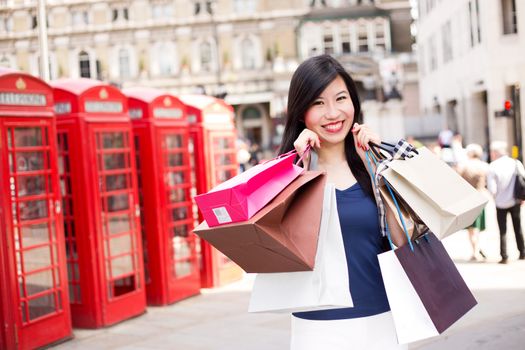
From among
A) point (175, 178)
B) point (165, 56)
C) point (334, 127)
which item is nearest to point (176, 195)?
point (175, 178)

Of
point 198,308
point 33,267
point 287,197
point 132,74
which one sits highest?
point 132,74

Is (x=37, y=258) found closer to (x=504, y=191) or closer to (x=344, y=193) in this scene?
(x=344, y=193)

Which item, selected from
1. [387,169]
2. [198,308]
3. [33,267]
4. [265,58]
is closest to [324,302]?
[387,169]

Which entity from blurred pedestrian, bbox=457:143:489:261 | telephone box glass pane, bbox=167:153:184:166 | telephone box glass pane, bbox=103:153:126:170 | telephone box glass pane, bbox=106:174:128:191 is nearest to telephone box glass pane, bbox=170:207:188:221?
telephone box glass pane, bbox=167:153:184:166

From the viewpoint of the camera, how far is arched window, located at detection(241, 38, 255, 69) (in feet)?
159

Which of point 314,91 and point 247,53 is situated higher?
point 247,53

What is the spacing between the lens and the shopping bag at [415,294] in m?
2.75

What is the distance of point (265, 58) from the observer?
158 feet

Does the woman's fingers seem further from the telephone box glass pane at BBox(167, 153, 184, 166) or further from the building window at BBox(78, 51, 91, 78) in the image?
the building window at BBox(78, 51, 91, 78)

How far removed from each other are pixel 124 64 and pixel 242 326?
1701 inches

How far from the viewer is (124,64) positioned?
4938 centimetres

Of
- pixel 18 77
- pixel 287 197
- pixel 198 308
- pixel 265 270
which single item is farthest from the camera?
pixel 198 308

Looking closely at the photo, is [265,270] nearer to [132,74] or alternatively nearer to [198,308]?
[198,308]

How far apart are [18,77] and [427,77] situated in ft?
115
